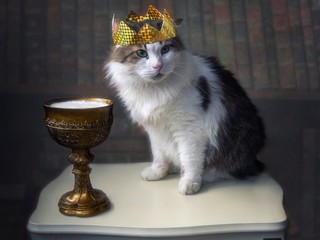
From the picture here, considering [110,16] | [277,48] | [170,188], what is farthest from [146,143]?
[277,48]

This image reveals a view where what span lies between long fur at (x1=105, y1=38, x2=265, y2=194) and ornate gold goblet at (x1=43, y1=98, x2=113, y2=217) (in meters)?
0.14

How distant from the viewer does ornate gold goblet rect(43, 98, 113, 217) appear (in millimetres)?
1108

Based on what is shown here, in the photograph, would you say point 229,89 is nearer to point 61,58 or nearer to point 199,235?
point 199,235

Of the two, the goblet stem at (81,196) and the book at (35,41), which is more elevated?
the book at (35,41)

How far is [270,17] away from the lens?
1.61 metres

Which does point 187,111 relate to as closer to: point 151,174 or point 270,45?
point 151,174

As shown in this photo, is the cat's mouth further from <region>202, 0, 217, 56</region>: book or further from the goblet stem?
<region>202, 0, 217, 56</region>: book

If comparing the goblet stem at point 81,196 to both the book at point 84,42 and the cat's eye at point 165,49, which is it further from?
the book at point 84,42

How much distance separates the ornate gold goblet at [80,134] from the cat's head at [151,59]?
128mm

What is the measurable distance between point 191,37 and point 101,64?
13.1 inches

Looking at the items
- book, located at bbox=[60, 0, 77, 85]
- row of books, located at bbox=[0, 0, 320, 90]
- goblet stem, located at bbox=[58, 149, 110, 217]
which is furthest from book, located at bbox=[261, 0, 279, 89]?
goblet stem, located at bbox=[58, 149, 110, 217]

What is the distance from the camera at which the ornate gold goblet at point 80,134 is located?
1108 mm

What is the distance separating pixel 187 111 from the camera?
1312 millimetres

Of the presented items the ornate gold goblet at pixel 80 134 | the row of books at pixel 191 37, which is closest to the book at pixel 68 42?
the row of books at pixel 191 37
